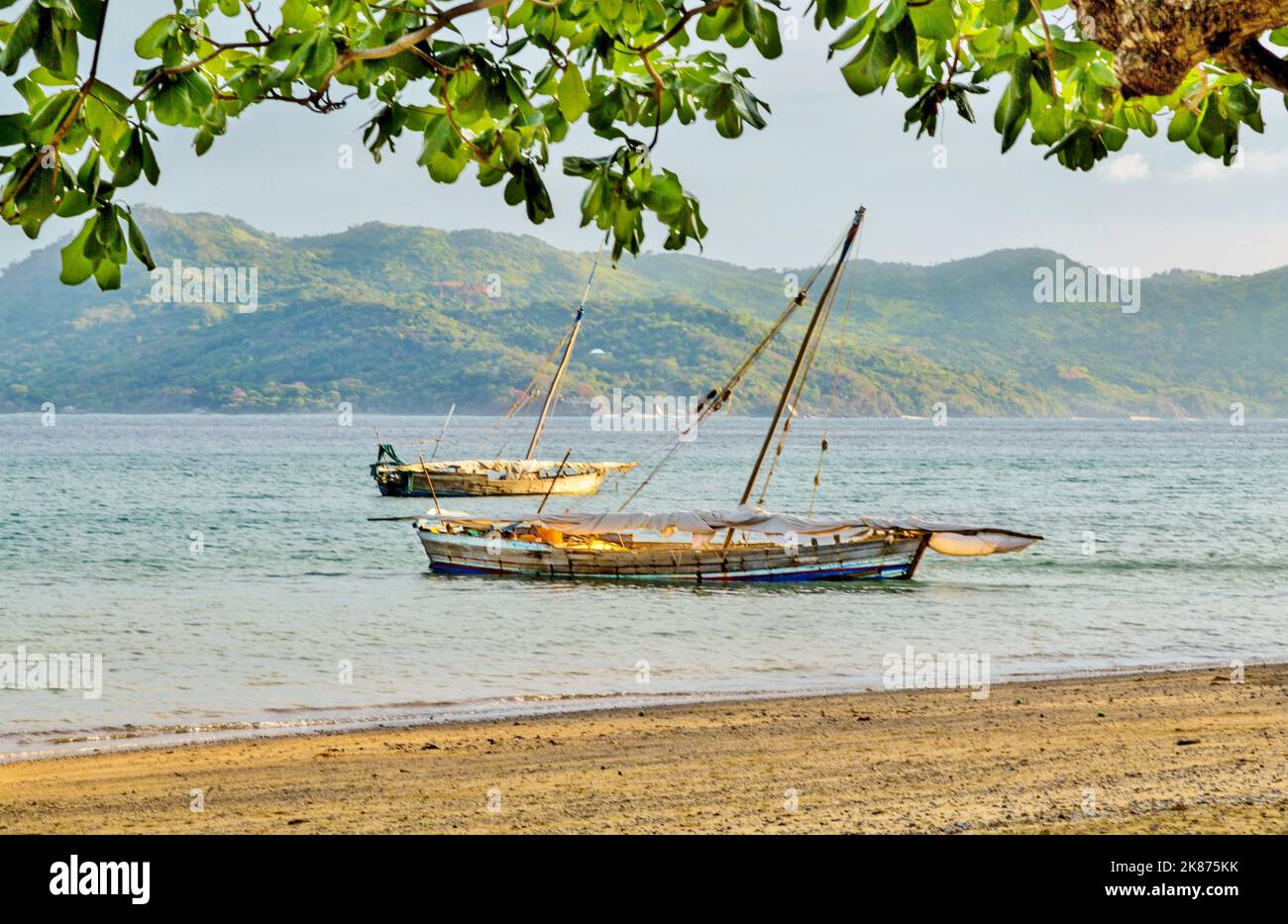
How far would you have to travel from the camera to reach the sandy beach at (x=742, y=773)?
25.2 ft

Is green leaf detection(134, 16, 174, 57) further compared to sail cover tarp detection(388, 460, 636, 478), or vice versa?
sail cover tarp detection(388, 460, 636, 478)

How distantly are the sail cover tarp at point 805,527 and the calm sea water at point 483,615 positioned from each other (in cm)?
113

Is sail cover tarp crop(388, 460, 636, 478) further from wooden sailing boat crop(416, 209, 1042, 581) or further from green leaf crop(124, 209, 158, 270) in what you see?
green leaf crop(124, 209, 158, 270)

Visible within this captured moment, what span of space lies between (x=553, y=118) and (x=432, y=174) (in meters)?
0.41

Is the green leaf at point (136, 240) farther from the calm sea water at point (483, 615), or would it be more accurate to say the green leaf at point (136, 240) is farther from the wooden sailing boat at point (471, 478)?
the wooden sailing boat at point (471, 478)

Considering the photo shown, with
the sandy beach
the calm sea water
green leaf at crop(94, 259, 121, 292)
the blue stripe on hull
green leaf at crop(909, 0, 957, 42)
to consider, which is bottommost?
the calm sea water

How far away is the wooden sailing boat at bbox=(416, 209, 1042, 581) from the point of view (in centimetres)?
2542

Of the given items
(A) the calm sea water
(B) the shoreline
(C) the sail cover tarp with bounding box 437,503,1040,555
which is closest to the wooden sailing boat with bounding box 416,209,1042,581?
(C) the sail cover tarp with bounding box 437,503,1040,555

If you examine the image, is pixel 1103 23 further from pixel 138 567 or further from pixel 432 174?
pixel 138 567

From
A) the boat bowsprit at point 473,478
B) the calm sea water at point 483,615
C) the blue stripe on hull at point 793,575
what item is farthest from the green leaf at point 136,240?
the boat bowsprit at point 473,478

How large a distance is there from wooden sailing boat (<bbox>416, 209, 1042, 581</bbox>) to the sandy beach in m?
12.2

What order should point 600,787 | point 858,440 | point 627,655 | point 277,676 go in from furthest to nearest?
point 858,440 → point 627,655 → point 277,676 → point 600,787
